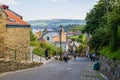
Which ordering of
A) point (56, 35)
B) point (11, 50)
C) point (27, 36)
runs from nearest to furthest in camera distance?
point (11, 50) → point (27, 36) → point (56, 35)

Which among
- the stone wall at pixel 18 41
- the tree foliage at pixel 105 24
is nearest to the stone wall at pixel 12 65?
the stone wall at pixel 18 41

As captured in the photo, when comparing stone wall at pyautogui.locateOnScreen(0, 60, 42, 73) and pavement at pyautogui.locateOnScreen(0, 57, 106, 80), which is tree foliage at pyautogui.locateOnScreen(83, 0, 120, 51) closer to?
pavement at pyautogui.locateOnScreen(0, 57, 106, 80)

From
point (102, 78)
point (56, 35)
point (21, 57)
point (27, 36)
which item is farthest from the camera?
point (56, 35)

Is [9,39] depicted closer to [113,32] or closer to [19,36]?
A: [19,36]

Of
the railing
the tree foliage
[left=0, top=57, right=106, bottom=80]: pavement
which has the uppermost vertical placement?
the tree foliage

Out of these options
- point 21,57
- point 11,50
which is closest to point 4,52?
point 11,50

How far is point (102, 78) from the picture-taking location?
26.8 metres

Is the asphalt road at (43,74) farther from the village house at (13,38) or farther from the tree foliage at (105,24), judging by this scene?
the tree foliage at (105,24)

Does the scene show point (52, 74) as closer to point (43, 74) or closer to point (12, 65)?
point (43, 74)

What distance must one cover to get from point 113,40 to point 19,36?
51.8 feet

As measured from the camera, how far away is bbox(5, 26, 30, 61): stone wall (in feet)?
120

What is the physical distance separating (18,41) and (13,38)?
3.30 ft

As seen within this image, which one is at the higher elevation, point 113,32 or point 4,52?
point 113,32

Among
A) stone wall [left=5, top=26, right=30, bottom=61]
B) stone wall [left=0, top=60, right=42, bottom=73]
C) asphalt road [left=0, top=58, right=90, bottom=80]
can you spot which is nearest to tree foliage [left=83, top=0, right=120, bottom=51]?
asphalt road [left=0, top=58, right=90, bottom=80]
